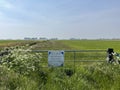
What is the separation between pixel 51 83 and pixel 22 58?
2114 mm

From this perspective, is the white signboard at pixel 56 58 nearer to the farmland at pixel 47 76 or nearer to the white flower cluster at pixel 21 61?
the farmland at pixel 47 76

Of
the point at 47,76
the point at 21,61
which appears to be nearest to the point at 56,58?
the point at 47,76

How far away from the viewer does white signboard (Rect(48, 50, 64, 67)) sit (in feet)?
44.2

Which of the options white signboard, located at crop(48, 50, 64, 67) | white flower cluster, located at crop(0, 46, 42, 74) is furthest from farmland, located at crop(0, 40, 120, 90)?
white signboard, located at crop(48, 50, 64, 67)

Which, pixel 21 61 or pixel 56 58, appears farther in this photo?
pixel 56 58

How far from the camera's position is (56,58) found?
44.5 feet

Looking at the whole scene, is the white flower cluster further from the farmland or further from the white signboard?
the white signboard

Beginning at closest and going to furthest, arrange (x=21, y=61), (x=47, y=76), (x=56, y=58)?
1. (x=47, y=76)
2. (x=21, y=61)
3. (x=56, y=58)

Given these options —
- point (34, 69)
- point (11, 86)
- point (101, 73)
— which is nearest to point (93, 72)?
point (101, 73)

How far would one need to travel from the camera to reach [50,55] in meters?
13.6

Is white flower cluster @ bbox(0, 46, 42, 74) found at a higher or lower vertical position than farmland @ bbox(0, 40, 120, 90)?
higher

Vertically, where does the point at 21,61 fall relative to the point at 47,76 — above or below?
above

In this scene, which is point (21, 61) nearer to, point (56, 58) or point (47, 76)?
point (47, 76)

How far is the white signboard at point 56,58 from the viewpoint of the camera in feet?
44.2
